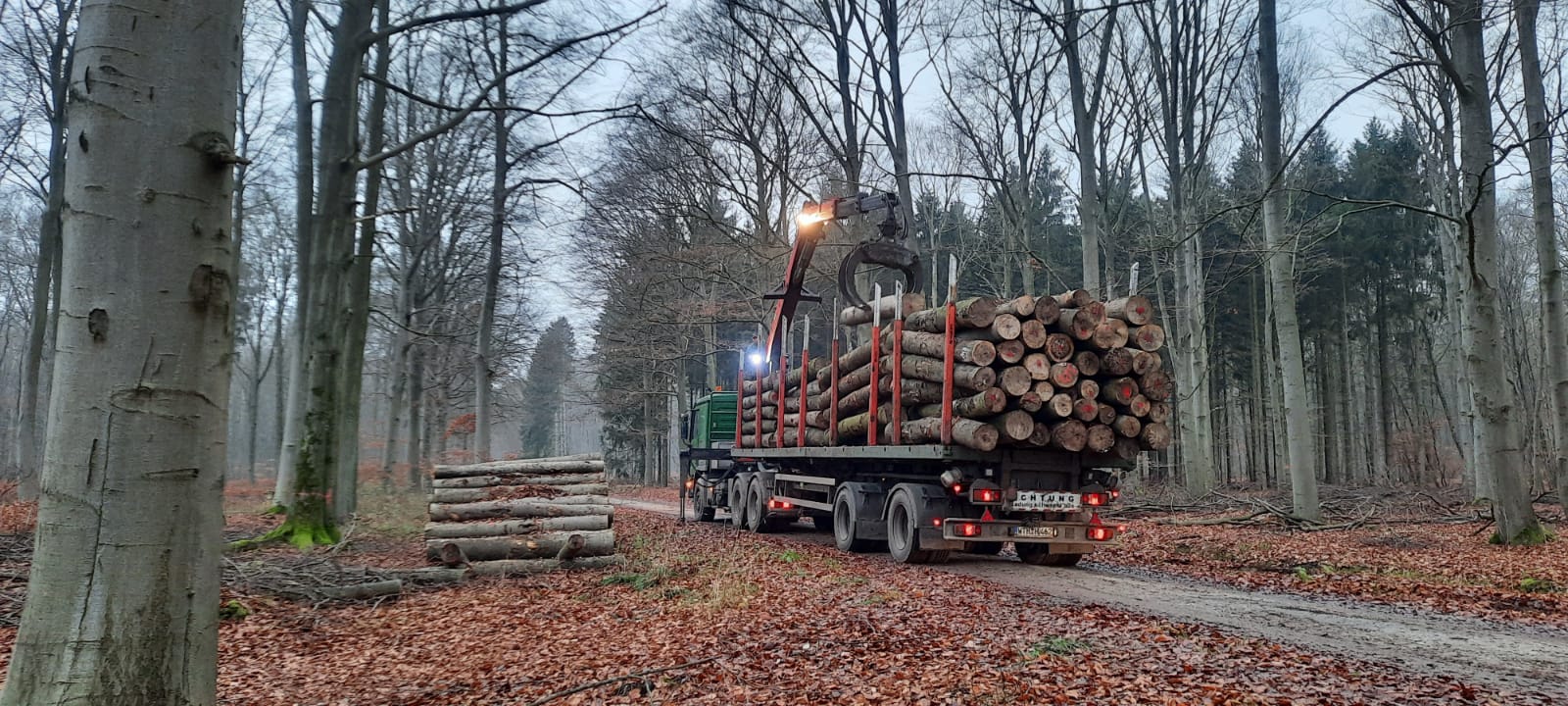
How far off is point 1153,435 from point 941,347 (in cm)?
236

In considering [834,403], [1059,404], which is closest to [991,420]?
[1059,404]

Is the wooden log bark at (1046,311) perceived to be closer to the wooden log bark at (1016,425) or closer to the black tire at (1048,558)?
the wooden log bark at (1016,425)

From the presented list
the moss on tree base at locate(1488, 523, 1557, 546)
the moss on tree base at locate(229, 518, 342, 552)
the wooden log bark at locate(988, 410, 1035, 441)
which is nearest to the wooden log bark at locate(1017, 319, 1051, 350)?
the wooden log bark at locate(988, 410, 1035, 441)

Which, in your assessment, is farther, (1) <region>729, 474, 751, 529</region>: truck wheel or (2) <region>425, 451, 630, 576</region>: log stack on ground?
(1) <region>729, 474, 751, 529</region>: truck wheel

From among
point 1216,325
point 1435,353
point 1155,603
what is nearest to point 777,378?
point 1155,603

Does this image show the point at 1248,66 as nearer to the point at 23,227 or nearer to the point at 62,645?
the point at 62,645

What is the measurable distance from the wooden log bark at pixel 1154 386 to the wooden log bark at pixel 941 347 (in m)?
1.69

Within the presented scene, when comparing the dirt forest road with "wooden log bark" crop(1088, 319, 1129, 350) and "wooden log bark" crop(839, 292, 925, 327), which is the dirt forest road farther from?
"wooden log bark" crop(839, 292, 925, 327)

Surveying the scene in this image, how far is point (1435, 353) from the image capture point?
33.2 meters

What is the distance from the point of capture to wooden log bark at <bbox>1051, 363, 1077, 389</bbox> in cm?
898

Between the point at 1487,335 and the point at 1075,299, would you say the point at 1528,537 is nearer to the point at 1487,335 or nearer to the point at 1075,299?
the point at 1487,335

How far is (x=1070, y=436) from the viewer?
906cm

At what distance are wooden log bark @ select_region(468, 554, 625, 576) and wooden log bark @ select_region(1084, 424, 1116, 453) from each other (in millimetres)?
5141

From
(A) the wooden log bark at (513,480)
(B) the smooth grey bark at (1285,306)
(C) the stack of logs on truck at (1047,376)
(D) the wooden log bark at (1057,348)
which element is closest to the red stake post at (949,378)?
(C) the stack of logs on truck at (1047,376)
